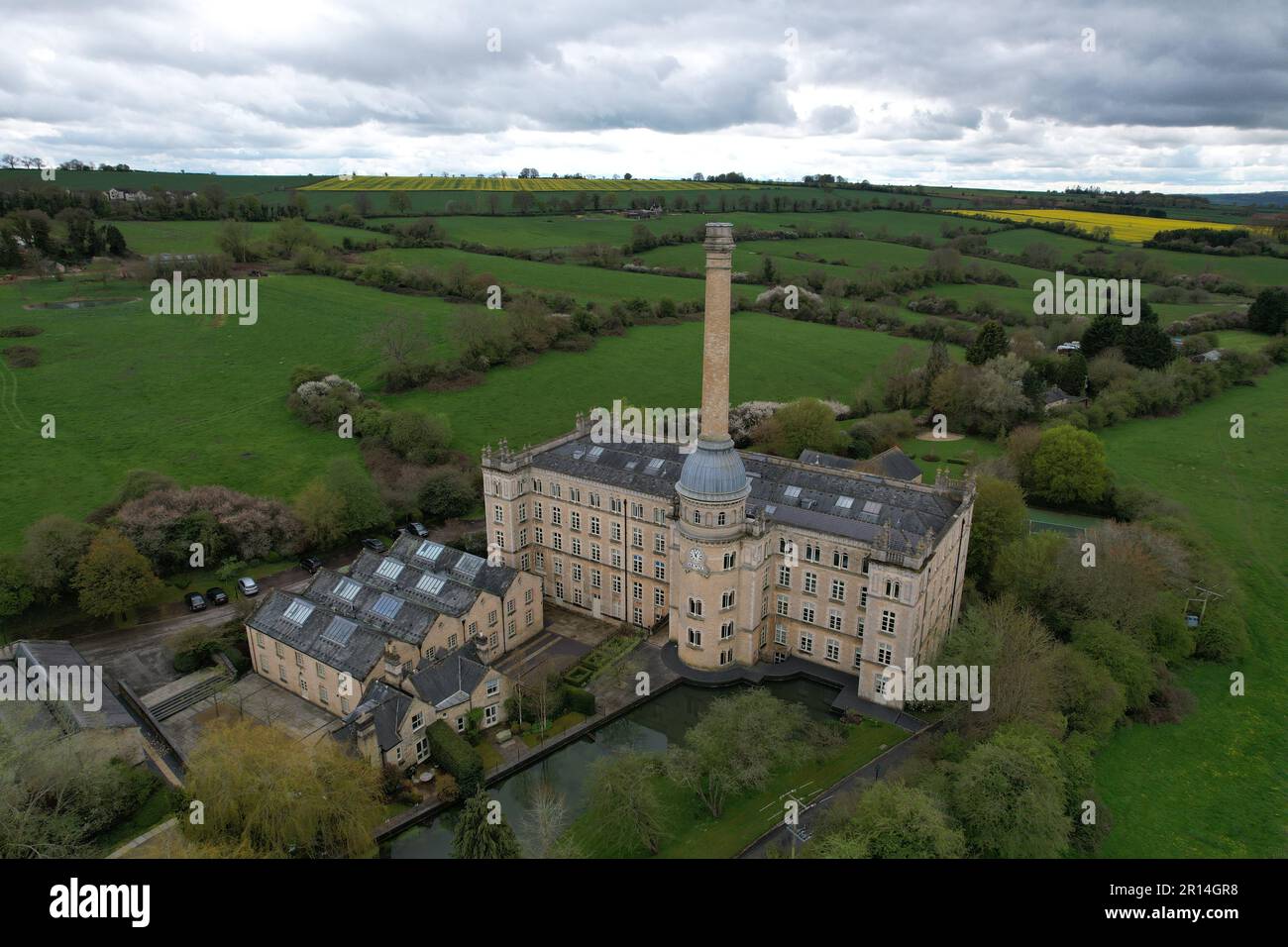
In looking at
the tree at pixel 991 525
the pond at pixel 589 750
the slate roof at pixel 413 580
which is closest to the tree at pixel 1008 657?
the pond at pixel 589 750

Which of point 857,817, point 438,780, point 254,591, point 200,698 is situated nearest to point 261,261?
point 254,591

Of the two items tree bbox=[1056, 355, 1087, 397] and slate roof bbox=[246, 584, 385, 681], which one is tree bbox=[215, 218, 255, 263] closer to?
slate roof bbox=[246, 584, 385, 681]

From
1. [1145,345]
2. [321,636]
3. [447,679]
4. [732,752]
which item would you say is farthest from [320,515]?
[1145,345]

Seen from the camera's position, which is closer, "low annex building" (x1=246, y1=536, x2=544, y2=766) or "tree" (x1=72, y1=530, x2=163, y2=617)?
"low annex building" (x1=246, y1=536, x2=544, y2=766)

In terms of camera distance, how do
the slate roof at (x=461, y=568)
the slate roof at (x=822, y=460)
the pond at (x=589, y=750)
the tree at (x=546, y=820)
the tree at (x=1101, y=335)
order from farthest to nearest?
the tree at (x=1101, y=335) < the slate roof at (x=822, y=460) < the slate roof at (x=461, y=568) < the pond at (x=589, y=750) < the tree at (x=546, y=820)

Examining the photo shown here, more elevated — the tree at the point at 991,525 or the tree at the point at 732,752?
the tree at the point at 991,525

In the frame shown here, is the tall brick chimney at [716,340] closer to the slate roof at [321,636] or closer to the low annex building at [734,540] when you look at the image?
the low annex building at [734,540]

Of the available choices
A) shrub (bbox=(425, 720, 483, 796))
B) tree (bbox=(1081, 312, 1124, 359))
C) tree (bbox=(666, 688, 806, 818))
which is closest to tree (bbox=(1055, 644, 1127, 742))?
tree (bbox=(666, 688, 806, 818))
